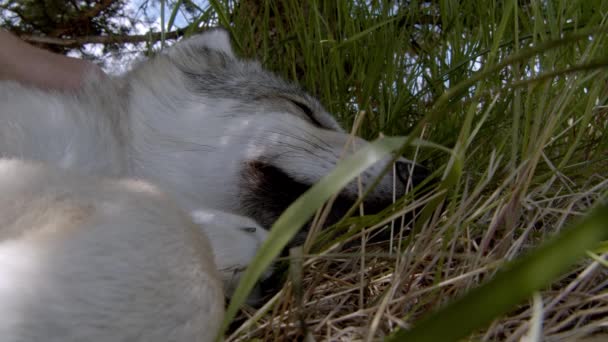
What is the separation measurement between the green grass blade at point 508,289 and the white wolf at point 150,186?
1.54 feet

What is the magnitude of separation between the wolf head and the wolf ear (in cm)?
34

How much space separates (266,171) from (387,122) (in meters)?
0.80

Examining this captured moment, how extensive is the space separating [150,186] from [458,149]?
2.13 feet

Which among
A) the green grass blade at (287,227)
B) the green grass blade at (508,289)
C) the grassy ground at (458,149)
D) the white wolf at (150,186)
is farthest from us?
the grassy ground at (458,149)

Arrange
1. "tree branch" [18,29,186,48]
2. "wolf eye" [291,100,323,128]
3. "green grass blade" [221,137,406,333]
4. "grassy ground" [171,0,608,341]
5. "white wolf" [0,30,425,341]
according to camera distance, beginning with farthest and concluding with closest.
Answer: "tree branch" [18,29,186,48]
"wolf eye" [291,100,323,128]
"grassy ground" [171,0,608,341]
"white wolf" [0,30,425,341]
"green grass blade" [221,137,406,333]

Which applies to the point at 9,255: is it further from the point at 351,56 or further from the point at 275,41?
the point at 275,41

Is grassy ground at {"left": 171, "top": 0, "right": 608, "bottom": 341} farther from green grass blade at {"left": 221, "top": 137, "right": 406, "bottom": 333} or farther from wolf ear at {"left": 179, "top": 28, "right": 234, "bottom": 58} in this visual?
wolf ear at {"left": 179, "top": 28, "right": 234, "bottom": 58}

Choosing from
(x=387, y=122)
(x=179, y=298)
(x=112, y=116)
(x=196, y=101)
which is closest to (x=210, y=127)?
(x=196, y=101)

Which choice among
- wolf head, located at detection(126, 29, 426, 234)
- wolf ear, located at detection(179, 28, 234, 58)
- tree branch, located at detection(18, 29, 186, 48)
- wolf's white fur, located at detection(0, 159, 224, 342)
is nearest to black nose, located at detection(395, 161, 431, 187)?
wolf head, located at detection(126, 29, 426, 234)

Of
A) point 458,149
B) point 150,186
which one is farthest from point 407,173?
point 150,186

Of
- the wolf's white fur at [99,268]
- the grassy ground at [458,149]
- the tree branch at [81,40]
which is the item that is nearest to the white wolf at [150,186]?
the wolf's white fur at [99,268]

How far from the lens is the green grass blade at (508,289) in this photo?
40 cm

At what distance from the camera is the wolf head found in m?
1.62

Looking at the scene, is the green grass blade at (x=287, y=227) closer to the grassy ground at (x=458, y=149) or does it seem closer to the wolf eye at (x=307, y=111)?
the grassy ground at (x=458, y=149)
